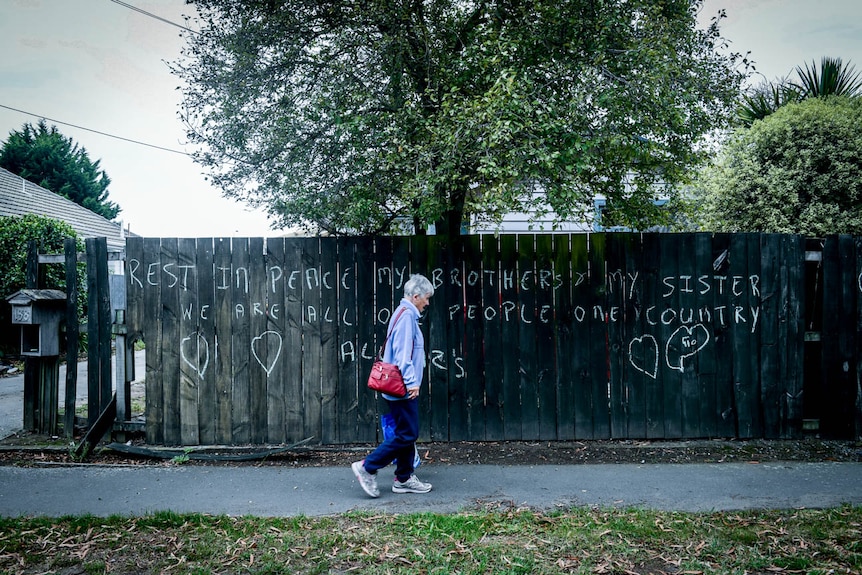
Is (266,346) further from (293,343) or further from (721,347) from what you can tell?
(721,347)

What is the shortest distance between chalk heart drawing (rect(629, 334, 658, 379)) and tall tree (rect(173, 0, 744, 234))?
5.01 ft

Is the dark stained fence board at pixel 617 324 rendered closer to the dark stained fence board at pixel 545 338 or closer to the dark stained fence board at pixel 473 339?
the dark stained fence board at pixel 545 338

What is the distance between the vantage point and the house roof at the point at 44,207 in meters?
18.3

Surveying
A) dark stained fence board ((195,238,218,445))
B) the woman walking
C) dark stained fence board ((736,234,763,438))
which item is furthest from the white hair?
dark stained fence board ((736,234,763,438))

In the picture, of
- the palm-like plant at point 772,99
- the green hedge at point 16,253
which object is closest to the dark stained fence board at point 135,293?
the green hedge at point 16,253

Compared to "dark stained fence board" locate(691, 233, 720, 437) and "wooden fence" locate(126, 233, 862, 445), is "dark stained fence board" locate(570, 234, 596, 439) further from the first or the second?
"dark stained fence board" locate(691, 233, 720, 437)

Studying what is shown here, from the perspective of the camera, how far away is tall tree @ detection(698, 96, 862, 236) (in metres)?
10.7

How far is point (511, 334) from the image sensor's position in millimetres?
6234

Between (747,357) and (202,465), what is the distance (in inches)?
227

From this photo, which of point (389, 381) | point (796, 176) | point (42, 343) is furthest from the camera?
point (796, 176)

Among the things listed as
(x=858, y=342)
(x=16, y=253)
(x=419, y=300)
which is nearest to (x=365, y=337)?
(x=419, y=300)

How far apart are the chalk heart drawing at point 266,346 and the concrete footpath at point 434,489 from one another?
1079mm

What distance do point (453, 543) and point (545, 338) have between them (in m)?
2.86

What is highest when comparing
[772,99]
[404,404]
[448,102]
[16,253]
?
[772,99]
